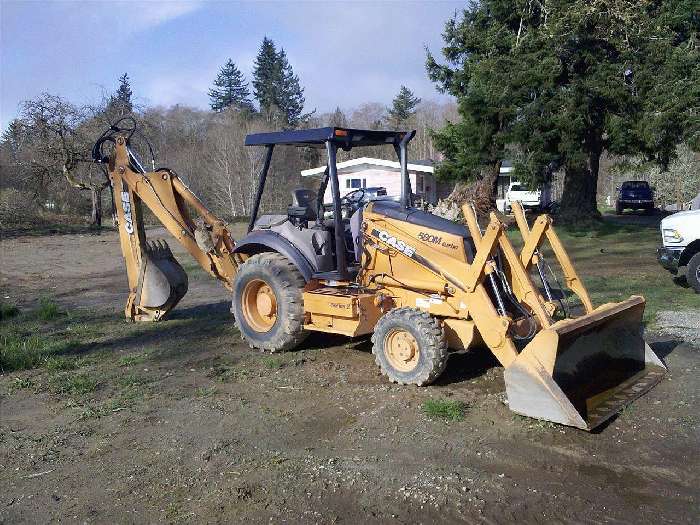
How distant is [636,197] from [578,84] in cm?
1979

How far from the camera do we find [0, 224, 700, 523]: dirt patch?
13.7 ft

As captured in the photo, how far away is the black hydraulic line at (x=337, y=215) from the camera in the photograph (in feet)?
23.0

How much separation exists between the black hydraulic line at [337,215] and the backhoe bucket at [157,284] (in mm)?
3119

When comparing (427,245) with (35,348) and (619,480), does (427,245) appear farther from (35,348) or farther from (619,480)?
(35,348)

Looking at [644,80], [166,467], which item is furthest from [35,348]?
[644,80]

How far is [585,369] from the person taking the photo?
5676 millimetres

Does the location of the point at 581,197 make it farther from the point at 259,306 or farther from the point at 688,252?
the point at 259,306

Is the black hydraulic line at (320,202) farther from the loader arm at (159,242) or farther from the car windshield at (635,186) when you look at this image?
the car windshield at (635,186)

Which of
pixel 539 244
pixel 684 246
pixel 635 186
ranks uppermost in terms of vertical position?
pixel 635 186

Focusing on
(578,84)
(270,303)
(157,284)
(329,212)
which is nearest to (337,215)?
(329,212)

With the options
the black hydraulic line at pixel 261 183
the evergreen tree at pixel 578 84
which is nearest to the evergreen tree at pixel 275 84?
the evergreen tree at pixel 578 84

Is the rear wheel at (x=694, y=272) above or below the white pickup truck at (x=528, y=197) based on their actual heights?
below

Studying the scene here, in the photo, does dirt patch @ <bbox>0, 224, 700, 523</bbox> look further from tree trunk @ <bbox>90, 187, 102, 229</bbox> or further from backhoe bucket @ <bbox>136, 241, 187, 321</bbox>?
tree trunk @ <bbox>90, 187, 102, 229</bbox>

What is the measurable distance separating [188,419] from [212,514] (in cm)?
174
